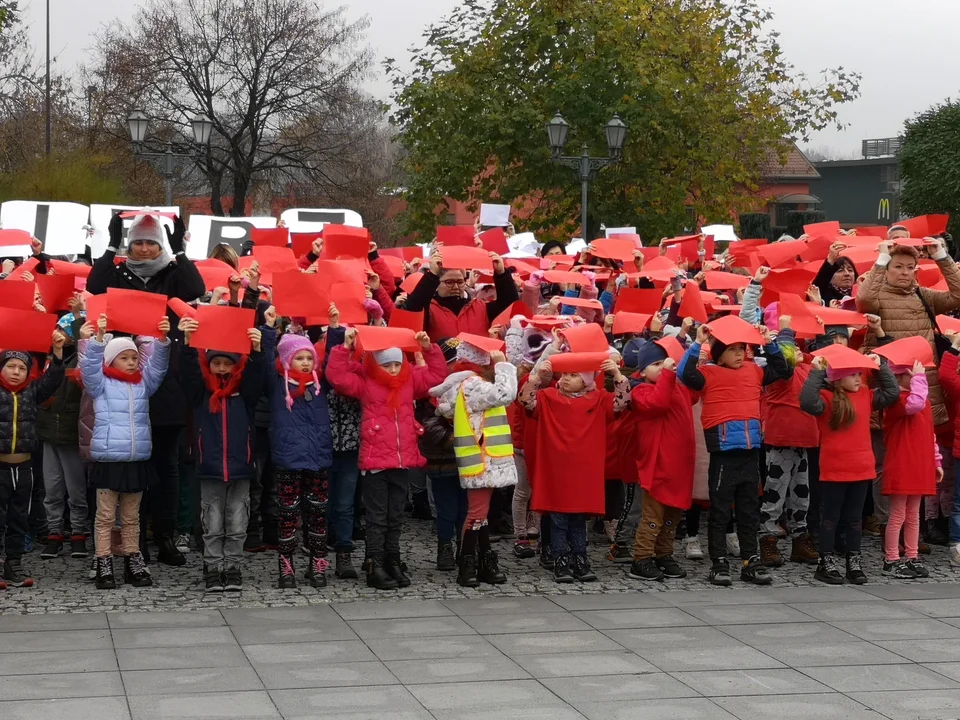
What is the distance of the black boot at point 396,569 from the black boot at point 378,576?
1.1 inches

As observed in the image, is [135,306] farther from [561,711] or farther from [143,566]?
[561,711]

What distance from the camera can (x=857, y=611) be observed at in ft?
27.4

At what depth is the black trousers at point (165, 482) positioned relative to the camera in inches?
372

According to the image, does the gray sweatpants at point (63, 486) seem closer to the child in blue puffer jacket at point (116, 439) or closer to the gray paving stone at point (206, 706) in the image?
the child in blue puffer jacket at point (116, 439)

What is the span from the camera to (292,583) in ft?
29.0

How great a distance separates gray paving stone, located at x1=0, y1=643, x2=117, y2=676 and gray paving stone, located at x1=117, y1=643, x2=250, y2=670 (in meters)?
0.07

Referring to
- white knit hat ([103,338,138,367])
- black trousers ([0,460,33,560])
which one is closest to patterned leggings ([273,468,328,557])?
white knit hat ([103,338,138,367])

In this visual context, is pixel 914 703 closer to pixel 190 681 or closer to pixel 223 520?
pixel 190 681

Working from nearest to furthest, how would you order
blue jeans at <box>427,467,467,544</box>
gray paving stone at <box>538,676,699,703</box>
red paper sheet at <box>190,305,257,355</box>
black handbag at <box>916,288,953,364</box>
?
gray paving stone at <box>538,676,699,703</box>, red paper sheet at <box>190,305,257,355</box>, blue jeans at <box>427,467,467,544</box>, black handbag at <box>916,288,953,364</box>

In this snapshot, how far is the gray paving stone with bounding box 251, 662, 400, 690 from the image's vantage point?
6676mm

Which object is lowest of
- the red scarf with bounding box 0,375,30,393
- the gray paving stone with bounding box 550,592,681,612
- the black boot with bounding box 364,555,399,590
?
the gray paving stone with bounding box 550,592,681,612

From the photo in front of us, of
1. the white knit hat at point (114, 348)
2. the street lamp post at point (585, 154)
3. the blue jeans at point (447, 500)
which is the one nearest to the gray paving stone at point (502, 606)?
the blue jeans at point (447, 500)

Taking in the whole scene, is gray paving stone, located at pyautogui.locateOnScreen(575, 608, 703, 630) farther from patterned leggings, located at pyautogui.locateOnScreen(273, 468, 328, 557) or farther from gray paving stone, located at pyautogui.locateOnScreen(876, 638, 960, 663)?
patterned leggings, located at pyautogui.locateOnScreen(273, 468, 328, 557)

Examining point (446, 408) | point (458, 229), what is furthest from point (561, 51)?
point (446, 408)
